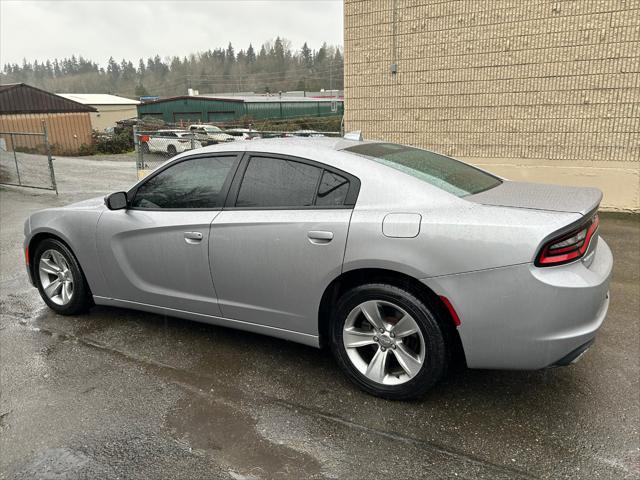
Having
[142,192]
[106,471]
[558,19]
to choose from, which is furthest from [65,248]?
[558,19]

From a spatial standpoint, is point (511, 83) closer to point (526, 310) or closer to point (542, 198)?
point (542, 198)

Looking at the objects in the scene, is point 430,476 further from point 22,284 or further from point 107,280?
point 22,284

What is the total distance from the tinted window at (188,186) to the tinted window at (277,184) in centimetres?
21

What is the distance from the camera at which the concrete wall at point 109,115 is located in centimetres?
4369

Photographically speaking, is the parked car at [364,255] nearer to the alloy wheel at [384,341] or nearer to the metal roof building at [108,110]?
the alloy wheel at [384,341]

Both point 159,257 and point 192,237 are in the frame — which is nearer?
point 192,237

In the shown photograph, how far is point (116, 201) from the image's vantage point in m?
3.74

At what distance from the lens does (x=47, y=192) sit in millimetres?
11930

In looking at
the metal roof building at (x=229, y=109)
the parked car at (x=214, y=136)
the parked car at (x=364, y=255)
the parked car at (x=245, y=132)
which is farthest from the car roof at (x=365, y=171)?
the metal roof building at (x=229, y=109)

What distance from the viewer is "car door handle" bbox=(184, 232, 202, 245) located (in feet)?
11.1

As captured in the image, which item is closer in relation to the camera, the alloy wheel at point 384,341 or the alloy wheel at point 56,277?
the alloy wheel at point 384,341

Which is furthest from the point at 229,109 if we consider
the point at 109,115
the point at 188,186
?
the point at 188,186

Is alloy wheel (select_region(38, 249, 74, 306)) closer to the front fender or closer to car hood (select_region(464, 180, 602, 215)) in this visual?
the front fender

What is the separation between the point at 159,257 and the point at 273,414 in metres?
1.46
